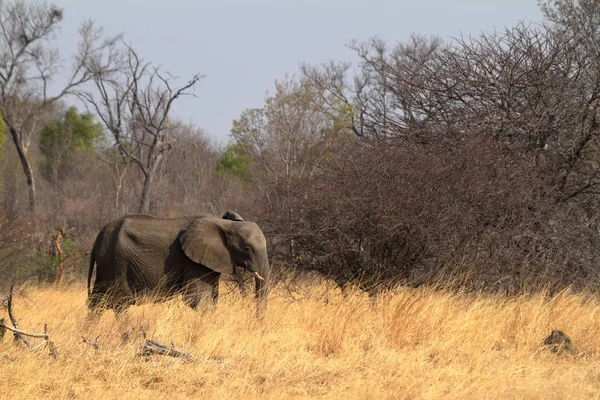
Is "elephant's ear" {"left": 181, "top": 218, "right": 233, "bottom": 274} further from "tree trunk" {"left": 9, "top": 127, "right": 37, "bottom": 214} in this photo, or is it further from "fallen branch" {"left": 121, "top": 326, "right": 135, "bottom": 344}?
"tree trunk" {"left": 9, "top": 127, "right": 37, "bottom": 214}

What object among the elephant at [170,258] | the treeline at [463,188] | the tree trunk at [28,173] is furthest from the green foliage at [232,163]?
the elephant at [170,258]

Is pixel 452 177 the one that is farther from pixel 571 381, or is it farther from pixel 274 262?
pixel 571 381

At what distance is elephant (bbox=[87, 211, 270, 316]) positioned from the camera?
11.1m

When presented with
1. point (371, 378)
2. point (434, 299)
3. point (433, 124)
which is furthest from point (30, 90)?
point (371, 378)

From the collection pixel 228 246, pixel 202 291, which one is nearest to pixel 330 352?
pixel 202 291

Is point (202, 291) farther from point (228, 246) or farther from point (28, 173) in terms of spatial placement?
point (28, 173)

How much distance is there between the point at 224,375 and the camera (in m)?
7.18

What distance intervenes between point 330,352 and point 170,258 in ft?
11.3

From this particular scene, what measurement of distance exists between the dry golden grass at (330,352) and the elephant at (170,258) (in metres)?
0.32

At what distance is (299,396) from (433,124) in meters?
7.79

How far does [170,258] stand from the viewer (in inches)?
445

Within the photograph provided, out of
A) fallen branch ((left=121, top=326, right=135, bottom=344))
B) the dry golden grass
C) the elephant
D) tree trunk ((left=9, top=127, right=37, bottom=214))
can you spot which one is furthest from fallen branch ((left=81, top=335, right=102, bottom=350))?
tree trunk ((left=9, top=127, right=37, bottom=214))

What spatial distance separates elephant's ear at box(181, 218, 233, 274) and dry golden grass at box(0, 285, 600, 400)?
1.81 ft

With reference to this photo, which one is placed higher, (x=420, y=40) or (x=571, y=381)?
(x=420, y=40)
